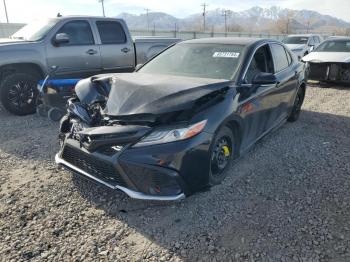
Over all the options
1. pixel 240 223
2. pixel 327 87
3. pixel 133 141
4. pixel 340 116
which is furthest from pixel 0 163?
pixel 327 87

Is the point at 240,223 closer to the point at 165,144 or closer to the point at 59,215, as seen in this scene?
the point at 165,144

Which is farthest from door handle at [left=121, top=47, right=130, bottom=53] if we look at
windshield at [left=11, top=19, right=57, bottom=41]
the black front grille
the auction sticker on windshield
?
the black front grille

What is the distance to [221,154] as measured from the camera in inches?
147

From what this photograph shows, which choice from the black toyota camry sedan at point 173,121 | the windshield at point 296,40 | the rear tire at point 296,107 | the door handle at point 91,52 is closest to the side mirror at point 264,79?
the black toyota camry sedan at point 173,121

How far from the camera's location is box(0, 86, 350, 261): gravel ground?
9.25ft

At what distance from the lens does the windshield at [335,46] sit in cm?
1127

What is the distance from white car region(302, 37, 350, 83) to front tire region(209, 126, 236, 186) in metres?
7.82

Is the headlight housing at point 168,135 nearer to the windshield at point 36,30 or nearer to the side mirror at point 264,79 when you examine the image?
the side mirror at point 264,79

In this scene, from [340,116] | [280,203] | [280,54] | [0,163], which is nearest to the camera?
[280,203]

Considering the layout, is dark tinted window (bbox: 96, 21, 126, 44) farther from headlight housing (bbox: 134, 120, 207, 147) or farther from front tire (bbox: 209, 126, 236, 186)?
headlight housing (bbox: 134, 120, 207, 147)

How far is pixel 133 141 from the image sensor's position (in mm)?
3070

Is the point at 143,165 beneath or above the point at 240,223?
above

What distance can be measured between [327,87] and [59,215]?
9.73 meters

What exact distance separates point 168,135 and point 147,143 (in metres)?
0.21
